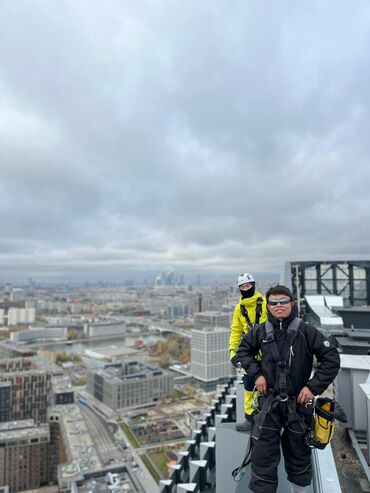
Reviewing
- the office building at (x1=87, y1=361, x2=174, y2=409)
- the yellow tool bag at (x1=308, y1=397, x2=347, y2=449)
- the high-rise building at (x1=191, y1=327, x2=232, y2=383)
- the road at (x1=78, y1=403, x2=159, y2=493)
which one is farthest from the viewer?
the high-rise building at (x1=191, y1=327, x2=232, y2=383)

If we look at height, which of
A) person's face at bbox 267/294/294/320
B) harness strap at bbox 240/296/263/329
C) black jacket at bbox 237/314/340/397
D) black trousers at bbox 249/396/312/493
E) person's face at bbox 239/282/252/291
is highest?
person's face at bbox 239/282/252/291

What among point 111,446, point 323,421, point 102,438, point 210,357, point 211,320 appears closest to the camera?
point 323,421

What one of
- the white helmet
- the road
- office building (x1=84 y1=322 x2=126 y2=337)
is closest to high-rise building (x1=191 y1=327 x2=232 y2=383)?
the road

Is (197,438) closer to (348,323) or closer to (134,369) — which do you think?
(348,323)

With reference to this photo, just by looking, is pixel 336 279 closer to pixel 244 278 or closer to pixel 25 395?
pixel 244 278

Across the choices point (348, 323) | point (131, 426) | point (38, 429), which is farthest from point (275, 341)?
point (131, 426)

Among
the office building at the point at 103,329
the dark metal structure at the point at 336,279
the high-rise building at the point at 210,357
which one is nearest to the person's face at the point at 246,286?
the dark metal structure at the point at 336,279

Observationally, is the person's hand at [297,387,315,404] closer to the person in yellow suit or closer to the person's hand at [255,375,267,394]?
the person's hand at [255,375,267,394]

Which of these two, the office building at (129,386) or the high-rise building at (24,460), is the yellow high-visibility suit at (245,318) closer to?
the high-rise building at (24,460)

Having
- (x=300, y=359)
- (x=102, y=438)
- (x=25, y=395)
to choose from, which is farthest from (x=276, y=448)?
(x=25, y=395)
